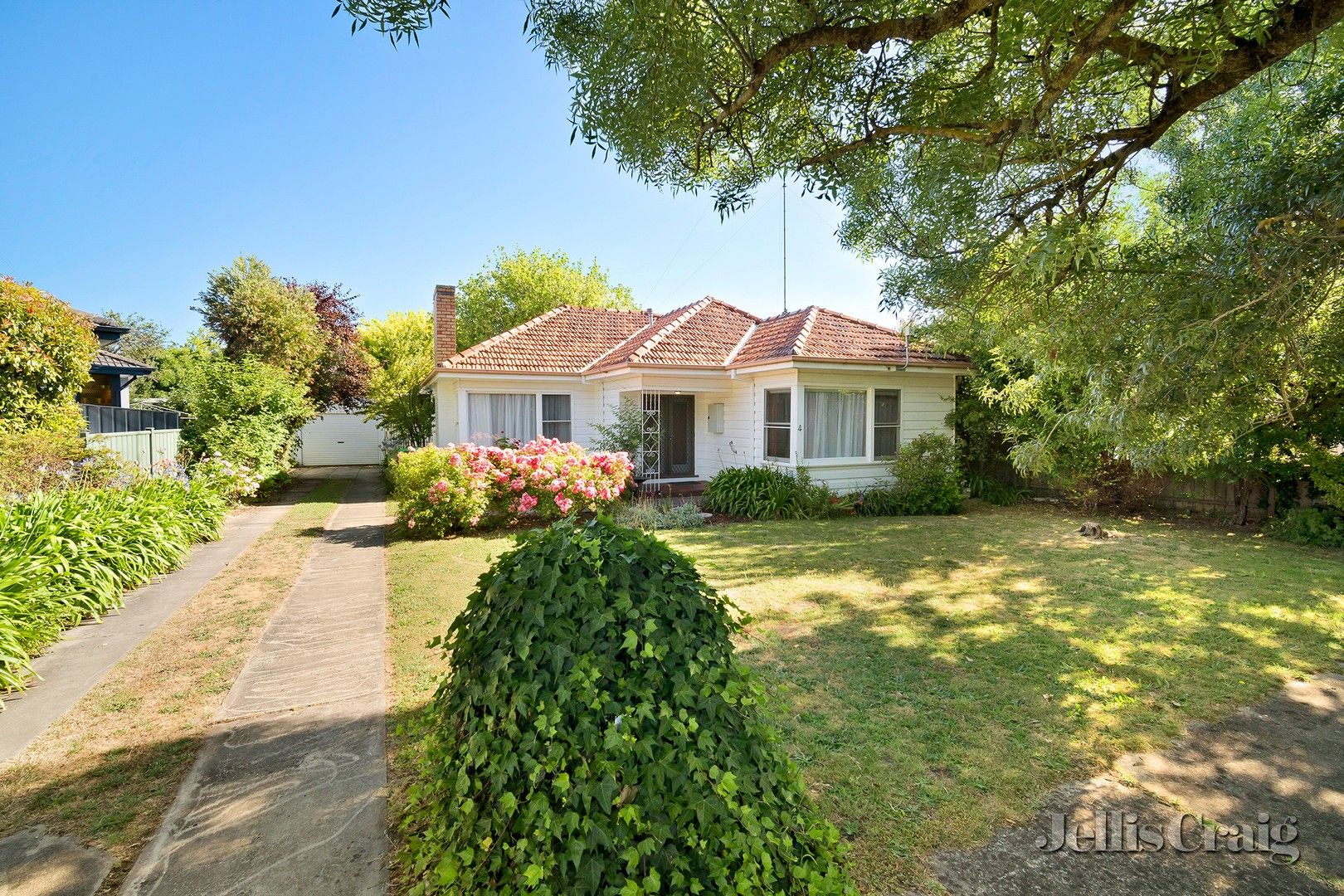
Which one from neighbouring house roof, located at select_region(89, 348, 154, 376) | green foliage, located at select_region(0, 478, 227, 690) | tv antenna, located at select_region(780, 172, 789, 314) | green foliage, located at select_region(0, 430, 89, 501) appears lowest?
green foliage, located at select_region(0, 478, 227, 690)

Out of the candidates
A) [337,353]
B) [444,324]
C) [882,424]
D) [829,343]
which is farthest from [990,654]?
[337,353]

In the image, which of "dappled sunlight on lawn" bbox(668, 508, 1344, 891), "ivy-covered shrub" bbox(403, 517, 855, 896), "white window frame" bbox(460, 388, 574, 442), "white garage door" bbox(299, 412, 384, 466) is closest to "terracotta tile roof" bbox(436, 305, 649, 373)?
"white window frame" bbox(460, 388, 574, 442)

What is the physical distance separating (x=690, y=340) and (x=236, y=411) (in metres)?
11.1

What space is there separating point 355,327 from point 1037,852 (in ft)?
84.3

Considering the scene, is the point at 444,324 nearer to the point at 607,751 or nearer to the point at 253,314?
the point at 253,314

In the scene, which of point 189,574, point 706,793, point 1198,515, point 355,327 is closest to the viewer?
point 706,793

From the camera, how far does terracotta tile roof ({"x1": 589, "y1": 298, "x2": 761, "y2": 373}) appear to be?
45.8ft

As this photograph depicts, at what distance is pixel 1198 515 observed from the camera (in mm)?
11680

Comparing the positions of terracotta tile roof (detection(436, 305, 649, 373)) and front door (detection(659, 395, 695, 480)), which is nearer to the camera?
terracotta tile roof (detection(436, 305, 649, 373))

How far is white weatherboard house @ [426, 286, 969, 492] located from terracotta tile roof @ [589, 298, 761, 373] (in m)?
0.05

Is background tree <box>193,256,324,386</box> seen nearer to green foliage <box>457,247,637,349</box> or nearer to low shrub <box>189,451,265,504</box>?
low shrub <box>189,451,265,504</box>

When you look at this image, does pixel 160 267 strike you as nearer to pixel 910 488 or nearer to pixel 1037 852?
pixel 910 488

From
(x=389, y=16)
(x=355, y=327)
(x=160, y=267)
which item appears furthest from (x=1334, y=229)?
(x=160, y=267)

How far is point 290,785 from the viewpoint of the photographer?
3074 millimetres
